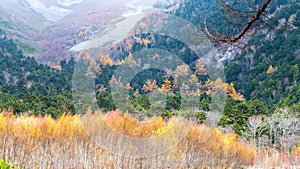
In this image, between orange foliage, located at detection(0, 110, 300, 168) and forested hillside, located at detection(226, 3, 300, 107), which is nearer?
orange foliage, located at detection(0, 110, 300, 168)

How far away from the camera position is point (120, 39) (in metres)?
11.4

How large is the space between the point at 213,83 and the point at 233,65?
96.3 ft

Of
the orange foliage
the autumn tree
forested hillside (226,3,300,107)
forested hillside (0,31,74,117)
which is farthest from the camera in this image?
the autumn tree

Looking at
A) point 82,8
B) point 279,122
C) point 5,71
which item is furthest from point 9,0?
point 279,122

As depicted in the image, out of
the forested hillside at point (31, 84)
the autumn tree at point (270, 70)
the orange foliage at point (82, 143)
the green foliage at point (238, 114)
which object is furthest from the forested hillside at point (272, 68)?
the orange foliage at point (82, 143)

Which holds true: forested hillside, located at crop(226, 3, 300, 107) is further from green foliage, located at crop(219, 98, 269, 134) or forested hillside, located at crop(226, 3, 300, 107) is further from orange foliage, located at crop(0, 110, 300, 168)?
orange foliage, located at crop(0, 110, 300, 168)

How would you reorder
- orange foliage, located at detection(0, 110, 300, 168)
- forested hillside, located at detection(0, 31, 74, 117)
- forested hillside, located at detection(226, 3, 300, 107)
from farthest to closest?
forested hillside, located at detection(226, 3, 300, 107), forested hillside, located at detection(0, 31, 74, 117), orange foliage, located at detection(0, 110, 300, 168)

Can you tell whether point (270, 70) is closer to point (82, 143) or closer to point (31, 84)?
point (31, 84)

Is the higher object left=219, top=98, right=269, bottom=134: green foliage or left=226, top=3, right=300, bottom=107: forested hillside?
left=226, top=3, right=300, bottom=107: forested hillside

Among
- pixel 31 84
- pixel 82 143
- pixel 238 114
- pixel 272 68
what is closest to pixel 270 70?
pixel 272 68

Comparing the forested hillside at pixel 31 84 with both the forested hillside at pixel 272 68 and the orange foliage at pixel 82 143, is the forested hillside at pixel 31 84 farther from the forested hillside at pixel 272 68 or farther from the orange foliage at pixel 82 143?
the forested hillside at pixel 272 68

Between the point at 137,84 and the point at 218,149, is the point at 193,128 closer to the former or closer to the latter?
the point at 218,149

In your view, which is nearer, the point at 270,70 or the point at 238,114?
the point at 238,114

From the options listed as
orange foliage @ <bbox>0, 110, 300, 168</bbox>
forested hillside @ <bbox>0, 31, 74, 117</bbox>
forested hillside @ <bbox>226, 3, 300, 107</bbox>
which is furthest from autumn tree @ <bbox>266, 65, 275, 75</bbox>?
orange foliage @ <bbox>0, 110, 300, 168</bbox>
